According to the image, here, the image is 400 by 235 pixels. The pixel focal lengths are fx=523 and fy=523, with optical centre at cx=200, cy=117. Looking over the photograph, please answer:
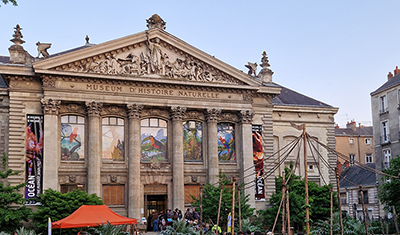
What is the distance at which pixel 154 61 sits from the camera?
132 feet

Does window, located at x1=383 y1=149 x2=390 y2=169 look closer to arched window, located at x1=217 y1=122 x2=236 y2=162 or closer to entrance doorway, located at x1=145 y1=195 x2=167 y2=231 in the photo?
arched window, located at x1=217 y1=122 x2=236 y2=162

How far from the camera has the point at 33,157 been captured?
1453 inches

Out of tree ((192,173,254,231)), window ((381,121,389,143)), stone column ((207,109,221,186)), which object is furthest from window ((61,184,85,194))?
window ((381,121,389,143))

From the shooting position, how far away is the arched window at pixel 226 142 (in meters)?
→ 42.7

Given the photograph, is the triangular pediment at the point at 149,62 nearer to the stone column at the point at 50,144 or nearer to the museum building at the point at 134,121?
the museum building at the point at 134,121

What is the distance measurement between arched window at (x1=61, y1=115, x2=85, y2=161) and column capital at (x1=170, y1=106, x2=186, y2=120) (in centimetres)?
679

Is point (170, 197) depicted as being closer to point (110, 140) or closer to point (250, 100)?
point (110, 140)

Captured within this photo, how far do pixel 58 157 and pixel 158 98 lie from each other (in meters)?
8.66

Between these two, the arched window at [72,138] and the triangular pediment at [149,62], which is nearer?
the triangular pediment at [149,62]

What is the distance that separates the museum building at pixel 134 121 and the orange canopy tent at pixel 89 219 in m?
10.2

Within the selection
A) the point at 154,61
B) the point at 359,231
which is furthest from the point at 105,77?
the point at 359,231

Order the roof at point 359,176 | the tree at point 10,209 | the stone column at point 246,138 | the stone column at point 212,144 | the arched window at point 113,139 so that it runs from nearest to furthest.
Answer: the tree at point 10,209 < the arched window at point 113,139 < the stone column at point 212,144 < the stone column at point 246,138 < the roof at point 359,176

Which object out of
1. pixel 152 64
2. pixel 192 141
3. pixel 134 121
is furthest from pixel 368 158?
pixel 134 121

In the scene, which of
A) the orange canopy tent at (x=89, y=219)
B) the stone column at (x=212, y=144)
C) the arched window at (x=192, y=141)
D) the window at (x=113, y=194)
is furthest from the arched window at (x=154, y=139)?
the orange canopy tent at (x=89, y=219)
